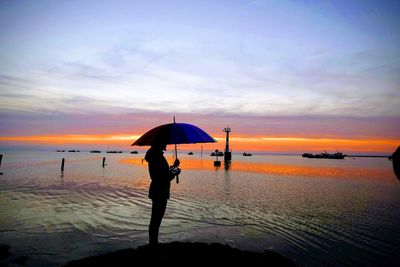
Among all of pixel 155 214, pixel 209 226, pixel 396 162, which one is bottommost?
pixel 209 226

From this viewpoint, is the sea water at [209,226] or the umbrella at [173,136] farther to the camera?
the sea water at [209,226]

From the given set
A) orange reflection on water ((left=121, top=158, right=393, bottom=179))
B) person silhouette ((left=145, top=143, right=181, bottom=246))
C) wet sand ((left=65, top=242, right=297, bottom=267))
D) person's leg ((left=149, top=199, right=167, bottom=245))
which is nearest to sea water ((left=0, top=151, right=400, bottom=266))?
wet sand ((left=65, top=242, right=297, bottom=267))

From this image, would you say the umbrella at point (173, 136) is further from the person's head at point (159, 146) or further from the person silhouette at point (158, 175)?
the person silhouette at point (158, 175)

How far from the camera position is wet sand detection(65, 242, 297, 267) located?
20.8ft

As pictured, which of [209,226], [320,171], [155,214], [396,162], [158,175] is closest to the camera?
[396,162]

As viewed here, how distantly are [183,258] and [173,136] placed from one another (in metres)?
2.93

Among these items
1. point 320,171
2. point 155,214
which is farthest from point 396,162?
point 320,171

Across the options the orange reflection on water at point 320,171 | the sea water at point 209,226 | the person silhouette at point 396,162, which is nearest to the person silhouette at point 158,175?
the sea water at point 209,226

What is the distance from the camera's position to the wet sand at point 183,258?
6340 mm

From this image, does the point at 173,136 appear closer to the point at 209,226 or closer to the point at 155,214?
the point at 155,214

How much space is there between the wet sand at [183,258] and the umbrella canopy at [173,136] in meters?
2.52

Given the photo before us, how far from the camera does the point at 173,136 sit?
20.6 ft

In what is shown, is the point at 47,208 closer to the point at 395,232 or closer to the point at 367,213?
the point at 395,232

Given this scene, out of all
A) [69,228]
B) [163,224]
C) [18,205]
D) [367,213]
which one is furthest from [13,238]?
[367,213]
